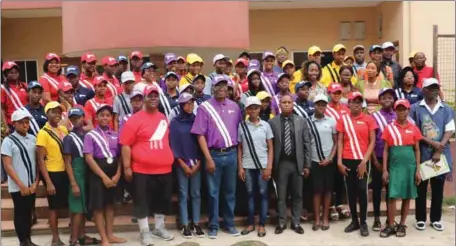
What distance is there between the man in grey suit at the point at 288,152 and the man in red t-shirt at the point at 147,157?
51.7 inches

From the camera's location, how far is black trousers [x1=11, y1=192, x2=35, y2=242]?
221 inches

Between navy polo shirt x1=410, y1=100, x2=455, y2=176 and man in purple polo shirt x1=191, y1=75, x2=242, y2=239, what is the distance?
2221 mm

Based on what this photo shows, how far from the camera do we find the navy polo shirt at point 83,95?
21.9 feet

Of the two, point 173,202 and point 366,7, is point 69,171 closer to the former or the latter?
point 173,202

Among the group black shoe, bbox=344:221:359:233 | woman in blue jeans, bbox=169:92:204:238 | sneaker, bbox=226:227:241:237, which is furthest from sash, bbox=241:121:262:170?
black shoe, bbox=344:221:359:233

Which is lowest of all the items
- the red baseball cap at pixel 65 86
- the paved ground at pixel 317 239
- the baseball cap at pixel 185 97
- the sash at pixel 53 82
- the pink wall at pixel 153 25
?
the paved ground at pixel 317 239

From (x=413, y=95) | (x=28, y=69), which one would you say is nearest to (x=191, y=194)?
(x=413, y=95)

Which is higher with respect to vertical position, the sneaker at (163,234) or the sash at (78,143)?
the sash at (78,143)

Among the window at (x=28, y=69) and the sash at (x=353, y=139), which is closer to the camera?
the sash at (x=353, y=139)

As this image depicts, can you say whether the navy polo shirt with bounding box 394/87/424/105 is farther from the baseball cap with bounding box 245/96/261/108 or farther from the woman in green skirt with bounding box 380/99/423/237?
the baseball cap with bounding box 245/96/261/108

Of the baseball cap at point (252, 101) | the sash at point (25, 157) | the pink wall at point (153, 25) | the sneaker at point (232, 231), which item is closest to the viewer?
the sash at point (25, 157)

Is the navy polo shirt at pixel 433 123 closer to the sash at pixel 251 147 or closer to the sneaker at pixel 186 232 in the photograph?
the sash at pixel 251 147

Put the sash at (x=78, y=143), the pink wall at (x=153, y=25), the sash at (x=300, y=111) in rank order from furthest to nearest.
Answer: the pink wall at (x=153, y=25) → the sash at (x=300, y=111) → the sash at (x=78, y=143)

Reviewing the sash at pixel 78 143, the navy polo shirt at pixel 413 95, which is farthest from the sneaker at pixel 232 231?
the navy polo shirt at pixel 413 95
